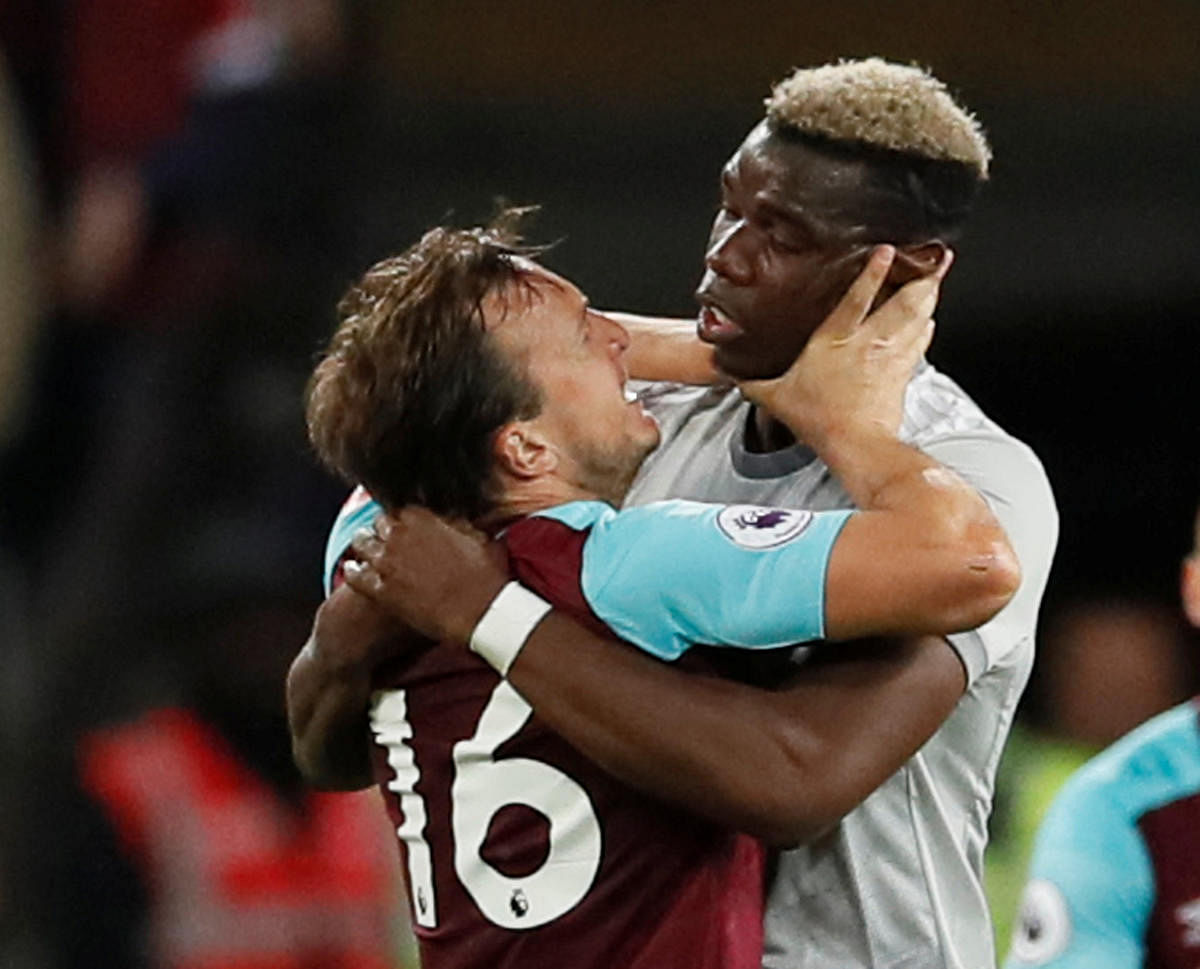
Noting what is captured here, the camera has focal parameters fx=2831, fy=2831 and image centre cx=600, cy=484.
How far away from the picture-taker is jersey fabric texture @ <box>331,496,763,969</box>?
229 centimetres

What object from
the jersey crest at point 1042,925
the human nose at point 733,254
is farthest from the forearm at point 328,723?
the jersey crest at point 1042,925

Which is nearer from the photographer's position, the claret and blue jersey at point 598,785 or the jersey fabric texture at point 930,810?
the claret and blue jersey at point 598,785

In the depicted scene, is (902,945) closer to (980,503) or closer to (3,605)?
(980,503)

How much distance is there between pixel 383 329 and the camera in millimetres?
2340

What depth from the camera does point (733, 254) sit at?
8.40 feet

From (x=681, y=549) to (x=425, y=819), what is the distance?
13.6 inches

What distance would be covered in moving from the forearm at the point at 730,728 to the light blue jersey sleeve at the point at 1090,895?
898 millimetres

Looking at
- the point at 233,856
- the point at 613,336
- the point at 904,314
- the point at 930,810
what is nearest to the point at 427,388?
the point at 613,336

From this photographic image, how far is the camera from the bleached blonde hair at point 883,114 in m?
2.53

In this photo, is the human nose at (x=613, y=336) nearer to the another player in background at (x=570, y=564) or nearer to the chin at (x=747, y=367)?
the another player in background at (x=570, y=564)

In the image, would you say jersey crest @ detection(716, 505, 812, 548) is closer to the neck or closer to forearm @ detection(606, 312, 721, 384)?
the neck

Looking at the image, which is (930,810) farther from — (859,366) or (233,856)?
(233,856)

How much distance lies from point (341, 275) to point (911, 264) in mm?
3276

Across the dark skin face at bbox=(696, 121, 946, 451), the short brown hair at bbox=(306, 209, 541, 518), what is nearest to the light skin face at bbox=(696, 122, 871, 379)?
the dark skin face at bbox=(696, 121, 946, 451)
